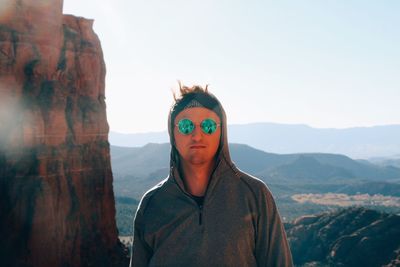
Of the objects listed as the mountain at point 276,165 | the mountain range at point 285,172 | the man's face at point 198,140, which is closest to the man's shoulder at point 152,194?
the man's face at point 198,140

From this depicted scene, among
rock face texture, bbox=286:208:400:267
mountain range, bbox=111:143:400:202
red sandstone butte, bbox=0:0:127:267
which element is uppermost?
red sandstone butte, bbox=0:0:127:267

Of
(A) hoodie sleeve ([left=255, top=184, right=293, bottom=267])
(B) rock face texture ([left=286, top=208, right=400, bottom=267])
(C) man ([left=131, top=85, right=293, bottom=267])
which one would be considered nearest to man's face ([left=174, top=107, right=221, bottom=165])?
(C) man ([left=131, top=85, right=293, bottom=267])

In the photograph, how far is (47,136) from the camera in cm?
1664

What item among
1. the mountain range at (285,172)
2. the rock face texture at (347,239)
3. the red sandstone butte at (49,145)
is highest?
the red sandstone butte at (49,145)

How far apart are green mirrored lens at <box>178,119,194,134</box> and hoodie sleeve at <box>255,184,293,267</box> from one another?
2.14 ft

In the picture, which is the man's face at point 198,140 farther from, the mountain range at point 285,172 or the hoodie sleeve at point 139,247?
the mountain range at point 285,172

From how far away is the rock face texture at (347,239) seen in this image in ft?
100

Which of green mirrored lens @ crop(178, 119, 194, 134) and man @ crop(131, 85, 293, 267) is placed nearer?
man @ crop(131, 85, 293, 267)

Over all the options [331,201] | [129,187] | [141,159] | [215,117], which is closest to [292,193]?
[331,201]

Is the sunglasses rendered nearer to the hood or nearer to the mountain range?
the hood

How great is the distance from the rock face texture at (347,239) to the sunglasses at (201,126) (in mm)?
27056

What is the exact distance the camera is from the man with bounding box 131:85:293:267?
3.10 meters

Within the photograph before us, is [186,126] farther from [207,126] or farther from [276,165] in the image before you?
[276,165]

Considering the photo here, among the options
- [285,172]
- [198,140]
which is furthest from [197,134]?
[285,172]
